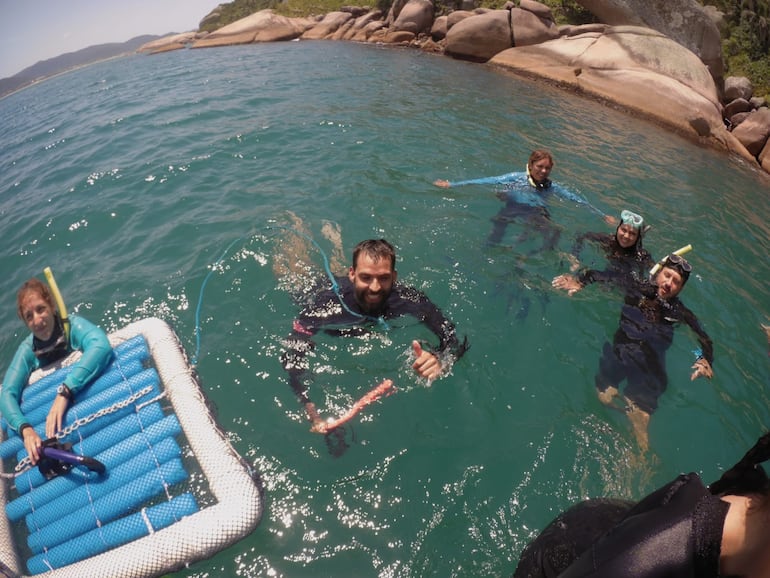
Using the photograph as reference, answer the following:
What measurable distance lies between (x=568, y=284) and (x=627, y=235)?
1.10 metres

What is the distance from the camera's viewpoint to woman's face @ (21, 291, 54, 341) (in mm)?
4347

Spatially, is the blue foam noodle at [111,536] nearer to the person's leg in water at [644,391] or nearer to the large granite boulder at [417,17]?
the person's leg in water at [644,391]

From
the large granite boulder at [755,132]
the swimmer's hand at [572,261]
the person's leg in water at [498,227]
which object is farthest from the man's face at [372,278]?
the large granite boulder at [755,132]

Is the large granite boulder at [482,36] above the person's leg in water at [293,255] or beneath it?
above

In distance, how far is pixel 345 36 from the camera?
26.9 meters

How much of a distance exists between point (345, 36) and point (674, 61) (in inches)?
753

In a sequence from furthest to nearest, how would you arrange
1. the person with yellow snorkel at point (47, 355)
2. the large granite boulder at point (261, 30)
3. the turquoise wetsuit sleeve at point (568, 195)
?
the large granite boulder at point (261, 30), the turquoise wetsuit sleeve at point (568, 195), the person with yellow snorkel at point (47, 355)

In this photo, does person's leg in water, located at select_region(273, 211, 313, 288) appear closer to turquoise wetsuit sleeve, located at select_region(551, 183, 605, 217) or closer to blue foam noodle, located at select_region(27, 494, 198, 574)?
blue foam noodle, located at select_region(27, 494, 198, 574)

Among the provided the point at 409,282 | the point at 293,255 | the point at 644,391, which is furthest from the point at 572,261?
the point at 293,255

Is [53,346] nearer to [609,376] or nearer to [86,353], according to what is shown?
[86,353]

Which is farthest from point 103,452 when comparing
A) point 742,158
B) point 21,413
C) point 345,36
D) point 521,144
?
point 345,36

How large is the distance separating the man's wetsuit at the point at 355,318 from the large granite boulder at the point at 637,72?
13.7 metres

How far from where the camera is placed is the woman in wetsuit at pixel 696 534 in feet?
3.99

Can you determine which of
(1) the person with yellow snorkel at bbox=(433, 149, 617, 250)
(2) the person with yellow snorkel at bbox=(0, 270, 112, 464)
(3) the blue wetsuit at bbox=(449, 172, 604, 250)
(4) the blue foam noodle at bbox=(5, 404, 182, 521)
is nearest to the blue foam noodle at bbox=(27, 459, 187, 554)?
(4) the blue foam noodle at bbox=(5, 404, 182, 521)
